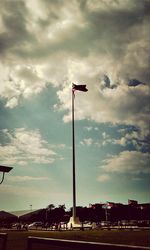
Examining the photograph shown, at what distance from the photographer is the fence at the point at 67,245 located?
10.6ft

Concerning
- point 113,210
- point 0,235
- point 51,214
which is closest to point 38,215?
point 51,214

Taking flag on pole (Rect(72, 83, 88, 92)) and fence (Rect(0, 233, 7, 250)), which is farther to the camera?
flag on pole (Rect(72, 83, 88, 92))

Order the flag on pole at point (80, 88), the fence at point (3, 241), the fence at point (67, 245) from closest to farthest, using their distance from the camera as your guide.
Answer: the fence at point (67, 245), the fence at point (3, 241), the flag on pole at point (80, 88)

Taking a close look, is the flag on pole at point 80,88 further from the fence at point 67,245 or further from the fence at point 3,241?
the fence at point 67,245

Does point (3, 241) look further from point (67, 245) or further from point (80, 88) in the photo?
point (80, 88)

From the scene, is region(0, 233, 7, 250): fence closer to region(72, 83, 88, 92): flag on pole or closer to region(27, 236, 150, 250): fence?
region(27, 236, 150, 250): fence

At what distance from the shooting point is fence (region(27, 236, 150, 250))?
10.6ft

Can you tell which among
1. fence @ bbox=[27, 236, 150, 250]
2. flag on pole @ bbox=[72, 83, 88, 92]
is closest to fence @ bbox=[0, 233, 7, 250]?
fence @ bbox=[27, 236, 150, 250]

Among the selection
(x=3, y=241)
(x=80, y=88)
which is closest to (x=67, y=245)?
(x=3, y=241)

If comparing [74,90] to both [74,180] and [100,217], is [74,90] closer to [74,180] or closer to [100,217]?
[74,180]

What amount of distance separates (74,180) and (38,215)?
3434 inches

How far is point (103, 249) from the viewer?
3406 mm

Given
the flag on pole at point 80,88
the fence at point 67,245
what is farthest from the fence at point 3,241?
the flag on pole at point 80,88

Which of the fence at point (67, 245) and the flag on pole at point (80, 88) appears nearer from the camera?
the fence at point (67, 245)
